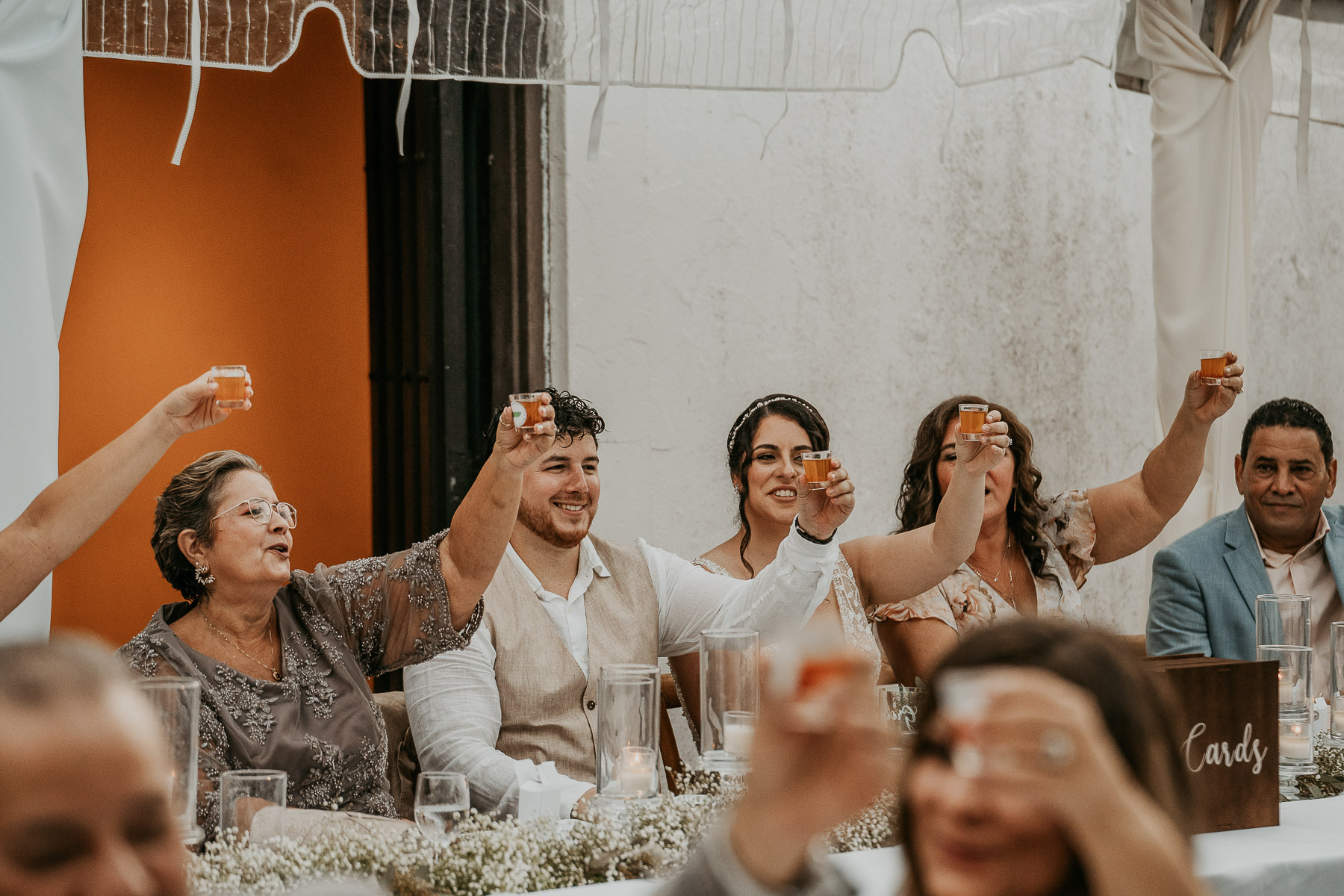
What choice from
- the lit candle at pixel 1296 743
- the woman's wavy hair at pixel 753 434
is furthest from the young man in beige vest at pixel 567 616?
the lit candle at pixel 1296 743

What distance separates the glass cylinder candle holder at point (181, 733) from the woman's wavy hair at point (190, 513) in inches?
38.5

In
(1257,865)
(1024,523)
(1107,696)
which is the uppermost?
(1107,696)

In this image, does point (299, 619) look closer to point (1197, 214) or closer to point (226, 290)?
point (226, 290)

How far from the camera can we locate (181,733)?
1.85m

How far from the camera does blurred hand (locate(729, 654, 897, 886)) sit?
0.84 metres

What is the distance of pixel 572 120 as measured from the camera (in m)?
4.54

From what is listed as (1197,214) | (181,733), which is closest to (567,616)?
(181,733)

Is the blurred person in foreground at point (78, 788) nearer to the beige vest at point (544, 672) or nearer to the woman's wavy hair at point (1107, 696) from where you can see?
the woman's wavy hair at point (1107, 696)

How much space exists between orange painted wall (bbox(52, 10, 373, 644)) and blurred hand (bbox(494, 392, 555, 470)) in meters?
2.70

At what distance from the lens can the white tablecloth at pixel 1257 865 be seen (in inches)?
75.8

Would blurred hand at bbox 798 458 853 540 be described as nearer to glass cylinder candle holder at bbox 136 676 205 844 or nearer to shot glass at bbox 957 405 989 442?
shot glass at bbox 957 405 989 442

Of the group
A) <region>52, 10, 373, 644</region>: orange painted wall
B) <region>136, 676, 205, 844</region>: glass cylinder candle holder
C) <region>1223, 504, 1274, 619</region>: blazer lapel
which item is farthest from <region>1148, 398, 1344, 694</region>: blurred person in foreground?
<region>52, 10, 373, 644</region>: orange painted wall

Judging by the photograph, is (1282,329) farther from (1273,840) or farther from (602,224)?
(1273,840)

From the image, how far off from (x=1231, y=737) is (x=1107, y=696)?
4.81ft
